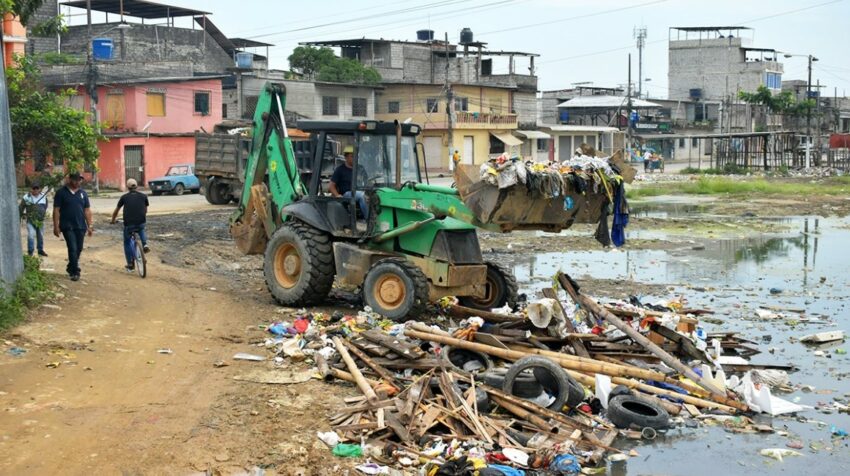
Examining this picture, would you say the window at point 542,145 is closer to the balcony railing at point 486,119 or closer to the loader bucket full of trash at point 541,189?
the balcony railing at point 486,119

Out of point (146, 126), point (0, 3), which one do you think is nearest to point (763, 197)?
point (146, 126)

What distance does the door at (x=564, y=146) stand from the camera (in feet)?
224

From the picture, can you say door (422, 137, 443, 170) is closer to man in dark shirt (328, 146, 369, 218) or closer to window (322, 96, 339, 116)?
window (322, 96, 339, 116)

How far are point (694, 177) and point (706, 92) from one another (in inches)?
1488

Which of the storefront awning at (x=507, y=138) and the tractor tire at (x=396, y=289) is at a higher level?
the storefront awning at (x=507, y=138)

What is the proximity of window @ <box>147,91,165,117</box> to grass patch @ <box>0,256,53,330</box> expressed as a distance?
30.7 metres

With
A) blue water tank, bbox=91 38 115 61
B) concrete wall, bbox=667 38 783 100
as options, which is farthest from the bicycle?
concrete wall, bbox=667 38 783 100

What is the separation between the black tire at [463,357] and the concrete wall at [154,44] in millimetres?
44788

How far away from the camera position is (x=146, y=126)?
138ft

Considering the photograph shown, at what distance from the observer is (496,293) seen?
43.7 ft

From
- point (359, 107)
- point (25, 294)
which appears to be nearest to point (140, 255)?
point (25, 294)

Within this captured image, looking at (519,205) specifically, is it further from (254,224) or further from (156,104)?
(156,104)

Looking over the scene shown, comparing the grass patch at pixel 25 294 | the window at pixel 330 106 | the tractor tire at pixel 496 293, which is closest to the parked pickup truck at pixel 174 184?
the window at pixel 330 106

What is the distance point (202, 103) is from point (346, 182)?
3413cm
